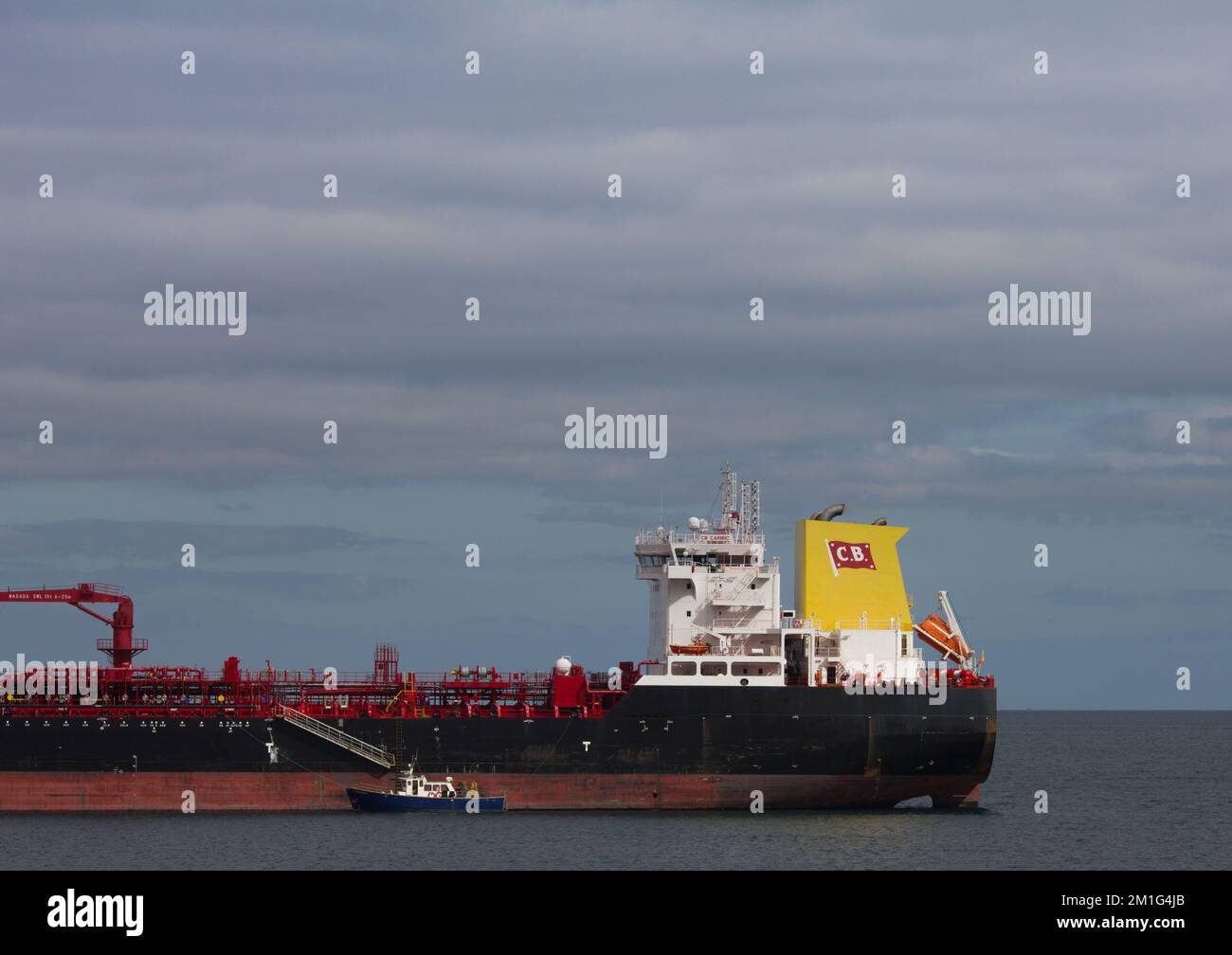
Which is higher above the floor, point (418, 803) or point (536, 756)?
point (536, 756)

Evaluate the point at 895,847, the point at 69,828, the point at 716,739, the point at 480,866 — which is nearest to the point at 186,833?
the point at 69,828

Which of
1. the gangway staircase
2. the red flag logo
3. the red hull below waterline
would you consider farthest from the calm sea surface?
the red flag logo

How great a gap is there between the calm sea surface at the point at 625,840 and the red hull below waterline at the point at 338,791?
537 millimetres

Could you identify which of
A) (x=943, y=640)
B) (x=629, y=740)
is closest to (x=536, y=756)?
(x=629, y=740)

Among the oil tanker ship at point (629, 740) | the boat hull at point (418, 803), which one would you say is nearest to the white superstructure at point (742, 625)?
the oil tanker ship at point (629, 740)

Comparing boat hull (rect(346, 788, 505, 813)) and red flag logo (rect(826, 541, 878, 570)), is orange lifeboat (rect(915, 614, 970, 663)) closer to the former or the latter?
red flag logo (rect(826, 541, 878, 570))

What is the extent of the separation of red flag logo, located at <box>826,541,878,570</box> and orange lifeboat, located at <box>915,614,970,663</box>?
2.97m

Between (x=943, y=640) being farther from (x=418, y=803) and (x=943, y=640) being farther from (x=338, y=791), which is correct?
(x=338, y=791)

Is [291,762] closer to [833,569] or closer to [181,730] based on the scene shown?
[181,730]

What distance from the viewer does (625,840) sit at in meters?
51.5

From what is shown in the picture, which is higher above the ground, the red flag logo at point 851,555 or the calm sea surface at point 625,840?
the red flag logo at point 851,555

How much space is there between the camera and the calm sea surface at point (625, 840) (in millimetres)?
47844

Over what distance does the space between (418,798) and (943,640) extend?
63.2 feet

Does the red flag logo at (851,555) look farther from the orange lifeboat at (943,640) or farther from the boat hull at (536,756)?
the boat hull at (536,756)
